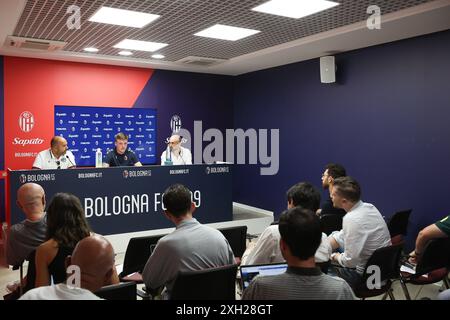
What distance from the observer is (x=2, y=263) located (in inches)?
186

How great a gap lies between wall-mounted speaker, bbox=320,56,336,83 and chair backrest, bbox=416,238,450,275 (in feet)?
10.9

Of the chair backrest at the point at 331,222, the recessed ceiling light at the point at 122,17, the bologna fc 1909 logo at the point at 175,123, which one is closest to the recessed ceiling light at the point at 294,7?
the recessed ceiling light at the point at 122,17

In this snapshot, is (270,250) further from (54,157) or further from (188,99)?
(188,99)

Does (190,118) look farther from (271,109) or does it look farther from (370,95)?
(370,95)

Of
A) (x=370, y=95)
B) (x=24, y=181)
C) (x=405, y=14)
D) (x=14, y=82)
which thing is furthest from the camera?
(x=14, y=82)

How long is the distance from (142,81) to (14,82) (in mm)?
2023

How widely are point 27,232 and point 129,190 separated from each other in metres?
2.73

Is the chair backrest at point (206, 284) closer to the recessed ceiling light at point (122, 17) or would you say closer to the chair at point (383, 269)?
the chair at point (383, 269)

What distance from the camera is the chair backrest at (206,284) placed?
202 centimetres

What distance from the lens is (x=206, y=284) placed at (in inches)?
82.4

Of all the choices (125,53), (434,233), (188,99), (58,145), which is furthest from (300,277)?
(188,99)

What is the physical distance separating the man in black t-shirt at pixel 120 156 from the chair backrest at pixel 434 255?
384cm

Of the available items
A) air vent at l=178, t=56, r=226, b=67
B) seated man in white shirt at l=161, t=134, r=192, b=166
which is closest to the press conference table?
Result: seated man in white shirt at l=161, t=134, r=192, b=166
